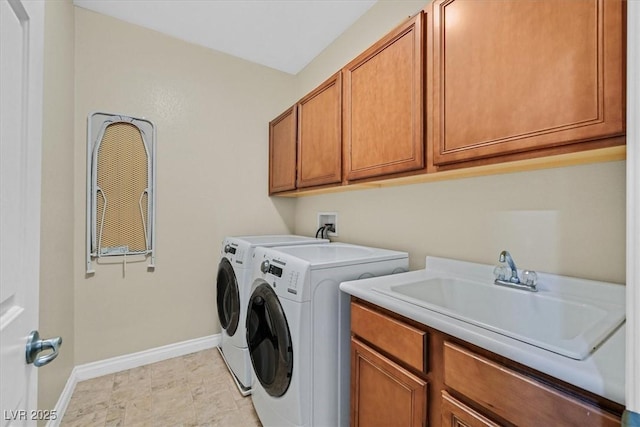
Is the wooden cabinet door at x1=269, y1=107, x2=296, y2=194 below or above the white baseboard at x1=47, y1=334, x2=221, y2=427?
above

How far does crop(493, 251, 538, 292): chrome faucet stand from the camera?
3.60 feet

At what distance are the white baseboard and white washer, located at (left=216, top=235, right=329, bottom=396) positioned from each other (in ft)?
1.07

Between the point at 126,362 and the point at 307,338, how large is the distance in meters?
1.81

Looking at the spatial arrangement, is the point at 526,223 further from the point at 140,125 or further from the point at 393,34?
the point at 140,125

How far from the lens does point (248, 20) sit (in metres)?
2.11

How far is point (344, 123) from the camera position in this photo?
1.68 m

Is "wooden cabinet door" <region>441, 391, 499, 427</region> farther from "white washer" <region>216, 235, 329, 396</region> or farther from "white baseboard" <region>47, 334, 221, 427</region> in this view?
"white baseboard" <region>47, 334, 221, 427</region>

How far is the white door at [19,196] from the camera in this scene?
1.70 feet

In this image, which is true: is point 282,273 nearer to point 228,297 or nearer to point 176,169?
point 228,297

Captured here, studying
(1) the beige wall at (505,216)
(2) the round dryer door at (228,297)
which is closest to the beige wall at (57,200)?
(2) the round dryer door at (228,297)

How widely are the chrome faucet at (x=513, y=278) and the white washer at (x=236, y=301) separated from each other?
125 cm

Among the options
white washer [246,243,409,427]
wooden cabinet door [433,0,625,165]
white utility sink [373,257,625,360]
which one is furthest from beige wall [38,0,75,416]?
wooden cabinet door [433,0,625,165]

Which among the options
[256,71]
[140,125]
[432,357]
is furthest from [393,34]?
[140,125]

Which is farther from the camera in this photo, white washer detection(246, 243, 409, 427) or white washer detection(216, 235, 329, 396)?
white washer detection(216, 235, 329, 396)
